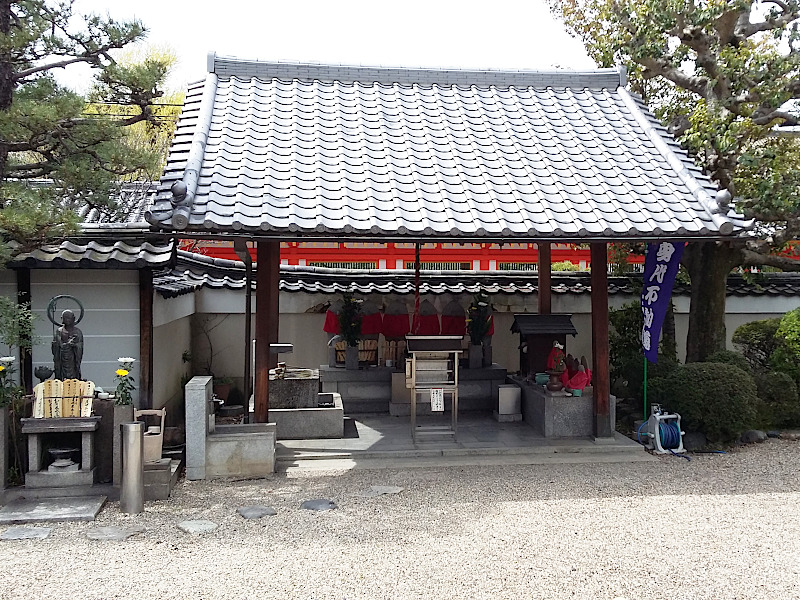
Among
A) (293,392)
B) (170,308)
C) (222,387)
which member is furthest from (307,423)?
(222,387)

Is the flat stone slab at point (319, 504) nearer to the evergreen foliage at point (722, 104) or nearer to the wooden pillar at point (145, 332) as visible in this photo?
the wooden pillar at point (145, 332)

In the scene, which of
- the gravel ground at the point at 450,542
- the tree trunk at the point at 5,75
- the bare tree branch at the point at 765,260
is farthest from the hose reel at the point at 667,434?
the tree trunk at the point at 5,75

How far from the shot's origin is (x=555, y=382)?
33.1 ft

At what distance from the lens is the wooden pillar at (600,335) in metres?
9.34

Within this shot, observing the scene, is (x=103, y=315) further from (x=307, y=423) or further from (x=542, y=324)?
(x=542, y=324)

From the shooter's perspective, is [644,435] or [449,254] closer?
[644,435]

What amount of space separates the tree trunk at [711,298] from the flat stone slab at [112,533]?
31.3 ft

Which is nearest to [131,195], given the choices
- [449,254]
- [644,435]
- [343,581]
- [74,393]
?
[449,254]

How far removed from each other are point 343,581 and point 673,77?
10101 mm

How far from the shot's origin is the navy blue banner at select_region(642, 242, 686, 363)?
9.41m

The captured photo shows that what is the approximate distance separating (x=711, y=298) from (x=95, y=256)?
382 inches

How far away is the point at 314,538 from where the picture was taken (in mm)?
6230

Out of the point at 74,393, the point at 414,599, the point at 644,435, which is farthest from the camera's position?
the point at 644,435

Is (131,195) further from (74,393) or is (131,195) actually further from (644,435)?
(644,435)
